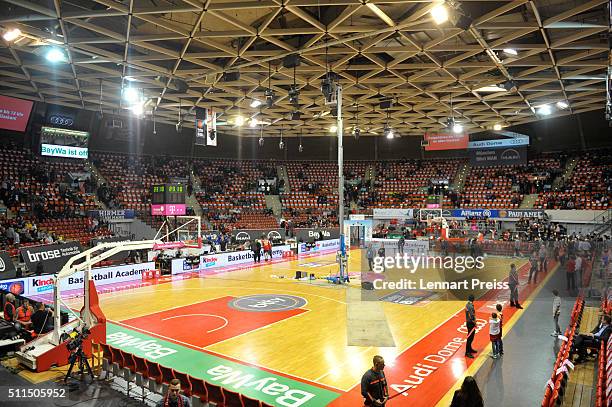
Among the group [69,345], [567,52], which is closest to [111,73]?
[69,345]

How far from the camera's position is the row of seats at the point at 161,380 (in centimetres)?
771

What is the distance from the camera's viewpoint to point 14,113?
95.8ft

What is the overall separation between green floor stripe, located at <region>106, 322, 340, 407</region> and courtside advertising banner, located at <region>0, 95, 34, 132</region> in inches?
904

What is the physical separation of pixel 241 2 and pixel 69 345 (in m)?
12.0

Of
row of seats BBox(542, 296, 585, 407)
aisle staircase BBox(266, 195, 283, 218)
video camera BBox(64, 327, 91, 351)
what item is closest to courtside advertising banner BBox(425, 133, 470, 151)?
aisle staircase BBox(266, 195, 283, 218)

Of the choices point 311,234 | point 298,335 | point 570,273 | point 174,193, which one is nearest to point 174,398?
point 298,335

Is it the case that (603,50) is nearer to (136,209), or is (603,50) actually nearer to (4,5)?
(4,5)

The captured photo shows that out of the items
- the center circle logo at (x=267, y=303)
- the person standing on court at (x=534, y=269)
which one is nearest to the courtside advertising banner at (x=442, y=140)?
the person standing on court at (x=534, y=269)

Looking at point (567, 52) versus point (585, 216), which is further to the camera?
point (585, 216)

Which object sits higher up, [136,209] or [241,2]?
[241,2]

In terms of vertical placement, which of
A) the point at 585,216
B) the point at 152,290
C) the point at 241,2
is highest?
the point at 241,2

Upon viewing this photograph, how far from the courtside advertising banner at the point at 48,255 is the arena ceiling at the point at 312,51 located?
9.10 metres

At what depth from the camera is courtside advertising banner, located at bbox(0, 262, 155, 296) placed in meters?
18.6

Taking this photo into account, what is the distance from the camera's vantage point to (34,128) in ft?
108
